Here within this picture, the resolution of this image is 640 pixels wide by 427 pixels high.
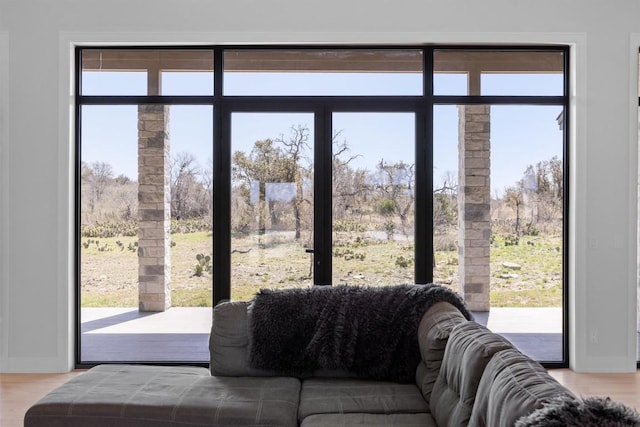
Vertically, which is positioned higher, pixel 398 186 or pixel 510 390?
pixel 398 186

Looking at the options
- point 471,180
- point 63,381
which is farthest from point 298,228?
point 63,381

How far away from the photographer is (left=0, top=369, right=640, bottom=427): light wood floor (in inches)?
138

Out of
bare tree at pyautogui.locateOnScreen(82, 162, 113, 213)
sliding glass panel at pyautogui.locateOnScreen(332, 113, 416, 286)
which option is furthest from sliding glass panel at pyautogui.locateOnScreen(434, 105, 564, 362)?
bare tree at pyautogui.locateOnScreen(82, 162, 113, 213)

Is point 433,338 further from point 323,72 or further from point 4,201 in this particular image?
point 4,201

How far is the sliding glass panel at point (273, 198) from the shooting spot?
4402 millimetres

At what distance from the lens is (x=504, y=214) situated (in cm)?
443

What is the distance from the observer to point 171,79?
4402 mm

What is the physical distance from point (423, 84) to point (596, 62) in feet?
4.69

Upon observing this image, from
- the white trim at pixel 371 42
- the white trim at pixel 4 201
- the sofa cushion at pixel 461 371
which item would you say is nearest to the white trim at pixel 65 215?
the white trim at pixel 371 42

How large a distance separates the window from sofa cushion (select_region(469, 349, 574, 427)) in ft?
8.66

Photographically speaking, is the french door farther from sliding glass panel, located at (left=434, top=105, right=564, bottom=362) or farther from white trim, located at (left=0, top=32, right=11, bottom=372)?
white trim, located at (left=0, top=32, right=11, bottom=372)

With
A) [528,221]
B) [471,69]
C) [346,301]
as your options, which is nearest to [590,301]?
[528,221]

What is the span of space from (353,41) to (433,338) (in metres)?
2.71

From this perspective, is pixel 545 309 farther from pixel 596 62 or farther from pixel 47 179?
pixel 47 179
